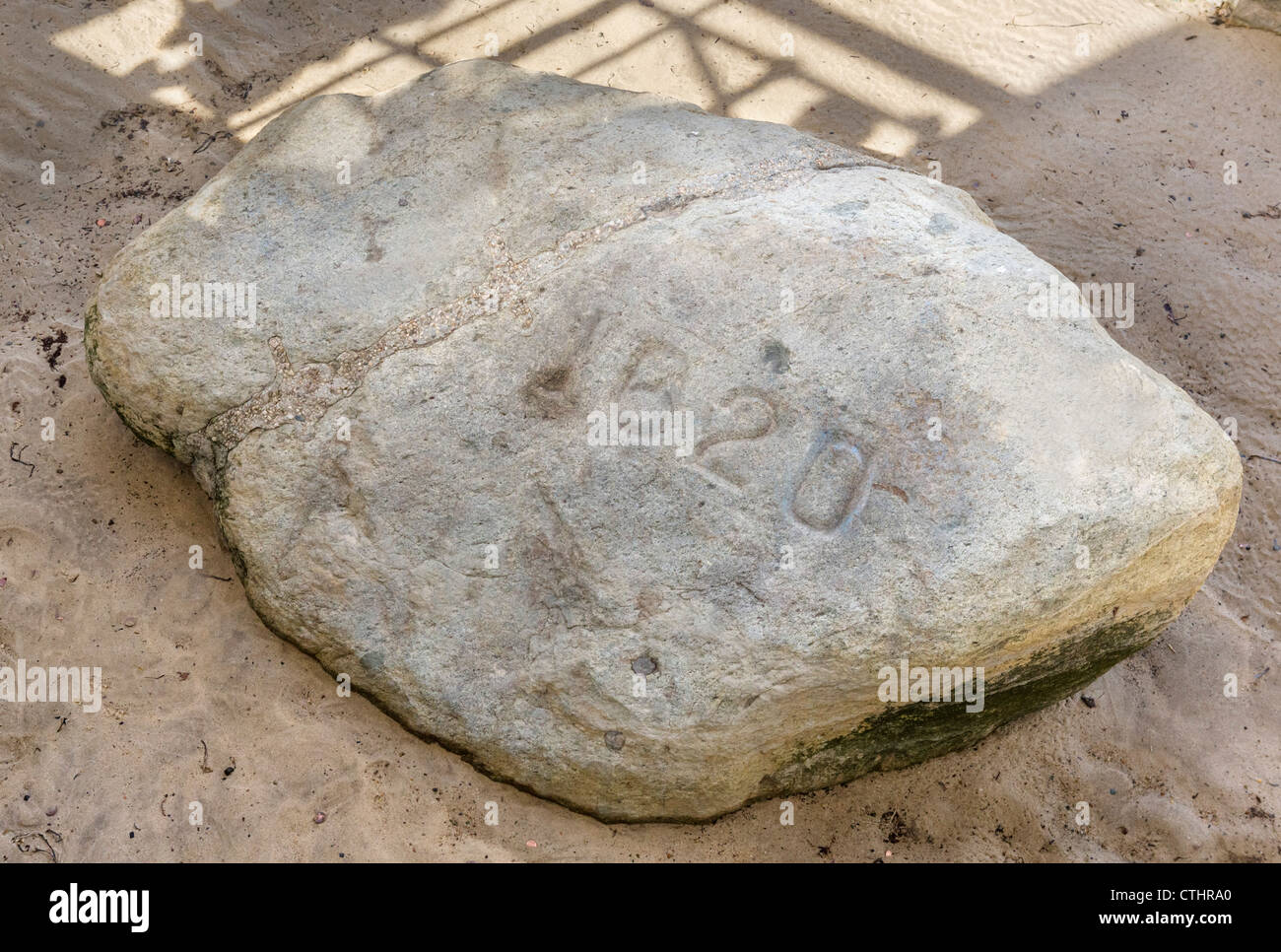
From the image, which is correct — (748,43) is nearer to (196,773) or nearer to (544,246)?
(544,246)

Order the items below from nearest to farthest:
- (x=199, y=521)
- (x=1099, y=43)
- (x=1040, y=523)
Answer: (x=1040, y=523), (x=199, y=521), (x=1099, y=43)

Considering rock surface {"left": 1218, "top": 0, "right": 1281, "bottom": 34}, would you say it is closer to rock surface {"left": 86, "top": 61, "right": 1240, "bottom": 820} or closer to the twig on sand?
rock surface {"left": 86, "top": 61, "right": 1240, "bottom": 820}

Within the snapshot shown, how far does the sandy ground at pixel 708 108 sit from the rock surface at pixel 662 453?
0.21 m

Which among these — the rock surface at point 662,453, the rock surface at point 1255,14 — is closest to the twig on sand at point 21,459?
the rock surface at point 662,453

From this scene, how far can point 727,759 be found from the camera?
123 inches

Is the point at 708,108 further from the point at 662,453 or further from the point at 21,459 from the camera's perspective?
the point at 21,459

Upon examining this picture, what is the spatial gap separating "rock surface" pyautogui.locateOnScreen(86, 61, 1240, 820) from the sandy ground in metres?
0.21

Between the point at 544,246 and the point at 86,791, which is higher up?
the point at 544,246

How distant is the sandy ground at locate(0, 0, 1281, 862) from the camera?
3.30m

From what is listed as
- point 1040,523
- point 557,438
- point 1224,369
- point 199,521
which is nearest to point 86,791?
point 199,521

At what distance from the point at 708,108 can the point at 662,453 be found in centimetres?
297

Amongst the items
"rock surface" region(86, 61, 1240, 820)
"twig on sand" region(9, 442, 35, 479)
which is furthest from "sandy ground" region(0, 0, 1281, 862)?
"rock surface" region(86, 61, 1240, 820)

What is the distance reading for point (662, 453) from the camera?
3139 millimetres

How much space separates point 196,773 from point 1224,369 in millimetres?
4156
